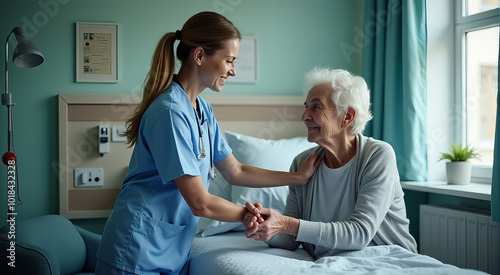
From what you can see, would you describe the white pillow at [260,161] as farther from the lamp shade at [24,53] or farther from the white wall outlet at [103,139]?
the lamp shade at [24,53]

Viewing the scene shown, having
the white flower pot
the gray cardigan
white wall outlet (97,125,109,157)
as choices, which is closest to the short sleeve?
the gray cardigan

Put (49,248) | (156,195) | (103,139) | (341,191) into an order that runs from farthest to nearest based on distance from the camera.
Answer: (103,139) → (49,248) → (341,191) → (156,195)

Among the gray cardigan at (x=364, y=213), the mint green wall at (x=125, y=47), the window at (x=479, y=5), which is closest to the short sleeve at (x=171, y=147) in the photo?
the gray cardigan at (x=364, y=213)

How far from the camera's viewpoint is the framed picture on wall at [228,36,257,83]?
117 inches

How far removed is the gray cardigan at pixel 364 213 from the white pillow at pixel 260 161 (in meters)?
0.48

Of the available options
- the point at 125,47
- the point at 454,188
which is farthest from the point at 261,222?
the point at 125,47

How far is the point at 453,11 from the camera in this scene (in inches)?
112

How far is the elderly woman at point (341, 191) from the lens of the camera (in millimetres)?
1625

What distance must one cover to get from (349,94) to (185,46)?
677 mm

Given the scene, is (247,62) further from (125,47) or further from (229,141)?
(125,47)

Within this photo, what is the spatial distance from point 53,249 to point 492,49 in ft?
8.71

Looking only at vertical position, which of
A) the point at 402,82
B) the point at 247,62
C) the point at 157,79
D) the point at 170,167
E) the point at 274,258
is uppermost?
the point at 247,62

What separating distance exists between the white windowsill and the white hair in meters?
0.79

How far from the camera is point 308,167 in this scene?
1.90 m
